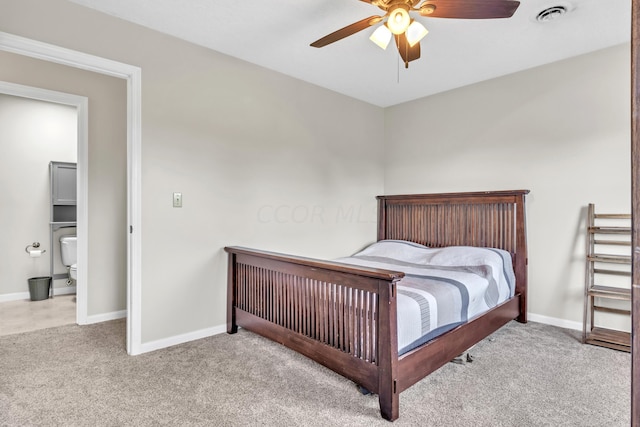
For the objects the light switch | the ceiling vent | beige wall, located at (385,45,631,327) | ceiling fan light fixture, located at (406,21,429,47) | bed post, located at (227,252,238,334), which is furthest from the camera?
bed post, located at (227,252,238,334)

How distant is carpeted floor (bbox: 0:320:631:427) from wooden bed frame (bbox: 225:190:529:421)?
0.13m

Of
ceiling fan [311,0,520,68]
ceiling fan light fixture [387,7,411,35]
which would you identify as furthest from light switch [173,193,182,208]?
ceiling fan light fixture [387,7,411,35]

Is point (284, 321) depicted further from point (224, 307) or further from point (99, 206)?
point (99, 206)

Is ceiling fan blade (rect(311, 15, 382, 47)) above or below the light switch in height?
above

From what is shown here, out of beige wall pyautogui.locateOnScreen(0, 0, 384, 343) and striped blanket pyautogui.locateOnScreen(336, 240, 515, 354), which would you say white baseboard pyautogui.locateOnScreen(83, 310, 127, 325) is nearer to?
beige wall pyautogui.locateOnScreen(0, 0, 384, 343)

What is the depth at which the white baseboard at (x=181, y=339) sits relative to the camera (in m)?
2.41

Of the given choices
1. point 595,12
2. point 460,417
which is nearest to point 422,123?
point 595,12

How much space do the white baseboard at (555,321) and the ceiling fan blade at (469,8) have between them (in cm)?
257

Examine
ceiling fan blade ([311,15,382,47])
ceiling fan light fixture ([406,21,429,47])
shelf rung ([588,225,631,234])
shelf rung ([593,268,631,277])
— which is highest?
ceiling fan blade ([311,15,382,47])

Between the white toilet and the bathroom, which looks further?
the white toilet

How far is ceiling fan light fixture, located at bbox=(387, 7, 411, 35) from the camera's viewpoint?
1.78 m

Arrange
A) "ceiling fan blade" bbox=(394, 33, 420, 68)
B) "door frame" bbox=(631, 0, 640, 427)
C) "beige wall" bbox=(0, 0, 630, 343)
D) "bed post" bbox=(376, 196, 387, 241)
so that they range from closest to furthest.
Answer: "door frame" bbox=(631, 0, 640, 427) < "ceiling fan blade" bbox=(394, 33, 420, 68) < "beige wall" bbox=(0, 0, 630, 343) < "bed post" bbox=(376, 196, 387, 241)

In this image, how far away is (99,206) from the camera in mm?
3213

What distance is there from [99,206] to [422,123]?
139 inches
